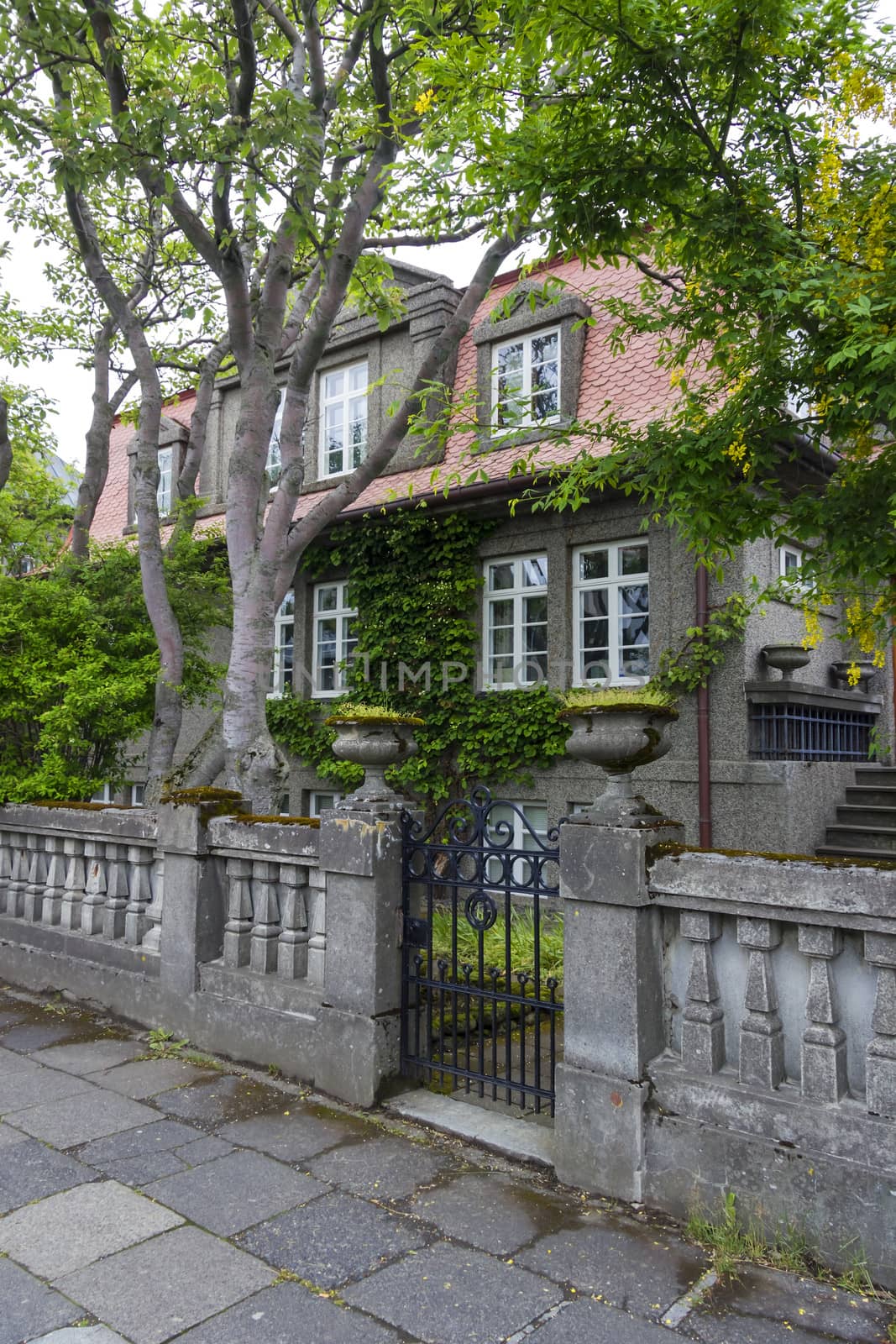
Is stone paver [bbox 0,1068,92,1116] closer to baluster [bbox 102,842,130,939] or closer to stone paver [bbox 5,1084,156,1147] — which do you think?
stone paver [bbox 5,1084,156,1147]

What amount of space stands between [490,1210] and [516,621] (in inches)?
356

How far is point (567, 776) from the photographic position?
11203mm

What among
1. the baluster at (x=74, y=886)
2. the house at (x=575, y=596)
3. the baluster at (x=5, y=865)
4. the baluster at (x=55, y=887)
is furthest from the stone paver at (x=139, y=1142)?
the house at (x=575, y=596)

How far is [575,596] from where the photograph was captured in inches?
456

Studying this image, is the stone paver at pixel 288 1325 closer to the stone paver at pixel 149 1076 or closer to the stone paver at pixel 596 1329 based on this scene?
the stone paver at pixel 596 1329

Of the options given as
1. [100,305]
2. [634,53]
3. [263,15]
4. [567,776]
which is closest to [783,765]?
[567,776]

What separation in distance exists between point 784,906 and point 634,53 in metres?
3.34

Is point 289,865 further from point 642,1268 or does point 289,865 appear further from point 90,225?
point 90,225

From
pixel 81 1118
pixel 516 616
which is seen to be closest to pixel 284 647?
pixel 516 616

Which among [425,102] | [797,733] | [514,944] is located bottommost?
[514,944]

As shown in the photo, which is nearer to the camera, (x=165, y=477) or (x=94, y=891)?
(x=94, y=891)

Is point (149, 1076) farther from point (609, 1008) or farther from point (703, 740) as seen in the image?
point (703, 740)

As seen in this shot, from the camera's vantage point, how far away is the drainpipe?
9.73 m

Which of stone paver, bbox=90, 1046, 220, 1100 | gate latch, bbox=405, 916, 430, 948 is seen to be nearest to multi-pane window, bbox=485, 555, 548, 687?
gate latch, bbox=405, 916, 430, 948
